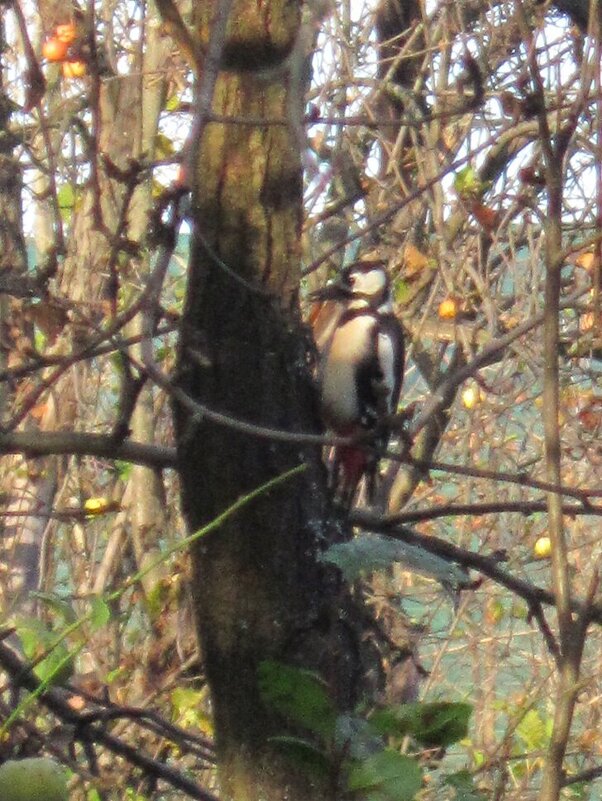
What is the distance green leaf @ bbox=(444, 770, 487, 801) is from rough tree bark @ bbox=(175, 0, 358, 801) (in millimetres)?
468

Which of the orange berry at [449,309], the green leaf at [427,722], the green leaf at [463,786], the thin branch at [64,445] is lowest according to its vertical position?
the green leaf at [463,786]

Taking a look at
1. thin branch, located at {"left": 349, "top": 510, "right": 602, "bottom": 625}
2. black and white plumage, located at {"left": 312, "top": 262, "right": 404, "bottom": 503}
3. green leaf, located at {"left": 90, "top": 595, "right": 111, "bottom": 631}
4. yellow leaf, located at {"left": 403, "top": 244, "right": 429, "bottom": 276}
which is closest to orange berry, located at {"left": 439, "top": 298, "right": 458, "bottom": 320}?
yellow leaf, located at {"left": 403, "top": 244, "right": 429, "bottom": 276}

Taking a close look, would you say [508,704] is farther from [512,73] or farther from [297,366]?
[297,366]

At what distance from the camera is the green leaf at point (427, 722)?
0.90 meters

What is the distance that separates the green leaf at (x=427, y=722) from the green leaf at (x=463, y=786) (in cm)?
3

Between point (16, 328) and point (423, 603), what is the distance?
2865 mm

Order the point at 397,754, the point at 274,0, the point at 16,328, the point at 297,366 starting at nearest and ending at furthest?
the point at 397,754, the point at 274,0, the point at 297,366, the point at 16,328

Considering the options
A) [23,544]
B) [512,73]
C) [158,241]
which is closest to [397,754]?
[158,241]

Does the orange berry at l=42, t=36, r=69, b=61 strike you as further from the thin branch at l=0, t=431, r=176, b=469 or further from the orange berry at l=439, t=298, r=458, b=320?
the thin branch at l=0, t=431, r=176, b=469

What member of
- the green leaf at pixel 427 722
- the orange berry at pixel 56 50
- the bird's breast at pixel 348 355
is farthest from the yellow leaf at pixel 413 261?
the green leaf at pixel 427 722

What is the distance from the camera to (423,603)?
463 cm

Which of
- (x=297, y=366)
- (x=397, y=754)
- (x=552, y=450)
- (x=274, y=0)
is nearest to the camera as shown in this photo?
(x=397, y=754)

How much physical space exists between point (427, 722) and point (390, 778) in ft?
0.25

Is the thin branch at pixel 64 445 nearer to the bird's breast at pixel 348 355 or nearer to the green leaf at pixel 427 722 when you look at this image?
the green leaf at pixel 427 722
